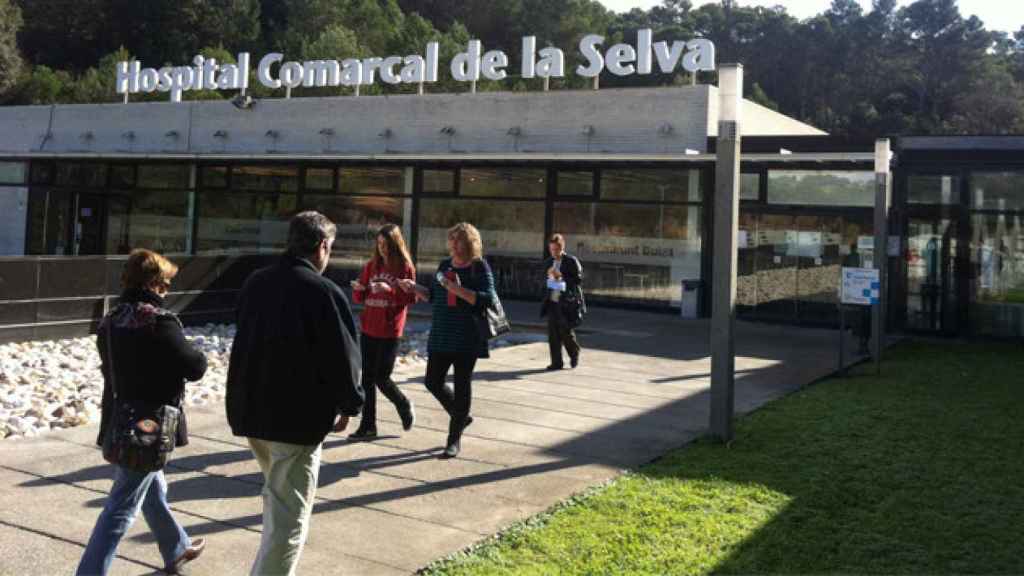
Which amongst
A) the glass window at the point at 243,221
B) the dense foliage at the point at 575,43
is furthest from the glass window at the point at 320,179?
the dense foliage at the point at 575,43

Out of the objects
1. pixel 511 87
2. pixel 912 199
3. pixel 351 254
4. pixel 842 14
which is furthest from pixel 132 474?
pixel 842 14

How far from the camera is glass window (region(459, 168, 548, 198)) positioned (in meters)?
19.2

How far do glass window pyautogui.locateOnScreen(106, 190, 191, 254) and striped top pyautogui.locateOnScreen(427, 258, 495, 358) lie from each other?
62.8 feet

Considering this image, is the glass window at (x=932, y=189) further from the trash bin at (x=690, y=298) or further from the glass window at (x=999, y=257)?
the trash bin at (x=690, y=298)

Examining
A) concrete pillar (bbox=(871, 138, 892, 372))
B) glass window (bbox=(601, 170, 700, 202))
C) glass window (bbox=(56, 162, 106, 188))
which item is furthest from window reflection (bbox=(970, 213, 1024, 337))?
glass window (bbox=(56, 162, 106, 188))

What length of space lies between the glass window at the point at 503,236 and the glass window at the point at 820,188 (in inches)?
192

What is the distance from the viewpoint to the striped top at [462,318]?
6.26 metres

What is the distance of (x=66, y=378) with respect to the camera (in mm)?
9500

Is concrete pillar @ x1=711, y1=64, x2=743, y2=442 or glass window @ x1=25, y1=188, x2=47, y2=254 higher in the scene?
glass window @ x1=25, y1=188, x2=47, y2=254

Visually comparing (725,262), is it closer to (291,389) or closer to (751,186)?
(291,389)

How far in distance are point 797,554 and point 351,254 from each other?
17.8 metres

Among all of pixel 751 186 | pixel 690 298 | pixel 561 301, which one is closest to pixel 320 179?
pixel 690 298

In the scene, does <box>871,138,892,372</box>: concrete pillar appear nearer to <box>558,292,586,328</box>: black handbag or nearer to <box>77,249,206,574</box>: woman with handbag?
<box>558,292,586,328</box>: black handbag

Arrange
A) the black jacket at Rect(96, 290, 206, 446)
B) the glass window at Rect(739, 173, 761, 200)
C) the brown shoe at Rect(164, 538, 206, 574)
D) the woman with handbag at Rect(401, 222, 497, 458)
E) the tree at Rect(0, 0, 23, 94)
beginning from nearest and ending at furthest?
1. the black jacket at Rect(96, 290, 206, 446)
2. the brown shoe at Rect(164, 538, 206, 574)
3. the woman with handbag at Rect(401, 222, 497, 458)
4. the glass window at Rect(739, 173, 761, 200)
5. the tree at Rect(0, 0, 23, 94)
